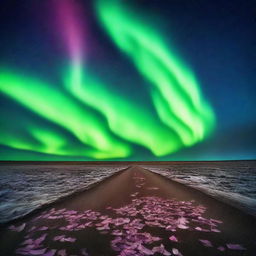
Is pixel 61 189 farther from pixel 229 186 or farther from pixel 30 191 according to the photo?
pixel 229 186

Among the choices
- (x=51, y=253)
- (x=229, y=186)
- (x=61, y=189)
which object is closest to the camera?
(x=51, y=253)

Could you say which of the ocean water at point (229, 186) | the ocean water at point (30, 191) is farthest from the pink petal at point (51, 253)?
the ocean water at point (229, 186)

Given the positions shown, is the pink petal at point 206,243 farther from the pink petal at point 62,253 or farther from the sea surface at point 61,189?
the sea surface at point 61,189

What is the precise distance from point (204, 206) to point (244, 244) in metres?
3.88

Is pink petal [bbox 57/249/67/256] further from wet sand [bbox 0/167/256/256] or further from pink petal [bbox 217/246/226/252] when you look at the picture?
pink petal [bbox 217/246/226/252]

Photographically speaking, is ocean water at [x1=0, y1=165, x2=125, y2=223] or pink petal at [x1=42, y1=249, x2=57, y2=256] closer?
pink petal at [x1=42, y1=249, x2=57, y2=256]

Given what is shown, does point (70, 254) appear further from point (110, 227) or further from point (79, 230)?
point (110, 227)

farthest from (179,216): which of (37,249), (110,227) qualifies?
(37,249)

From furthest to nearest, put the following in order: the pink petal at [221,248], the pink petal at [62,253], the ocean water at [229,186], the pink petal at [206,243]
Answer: the ocean water at [229,186]
the pink petal at [206,243]
the pink petal at [221,248]
the pink petal at [62,253]

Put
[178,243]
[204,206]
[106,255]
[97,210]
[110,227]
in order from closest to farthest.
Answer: [106,255] < [178,243] < [110,227] < [97,210] < [204,206]

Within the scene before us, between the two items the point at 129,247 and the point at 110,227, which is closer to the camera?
the point at 129,247

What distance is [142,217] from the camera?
6258 millimetres

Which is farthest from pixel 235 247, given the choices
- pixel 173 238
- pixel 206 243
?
pixel 173 238

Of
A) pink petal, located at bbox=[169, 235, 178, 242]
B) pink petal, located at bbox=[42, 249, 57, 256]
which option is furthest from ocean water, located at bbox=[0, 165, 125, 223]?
pink petal, located at bbox=[169, 235, 178, 242]
